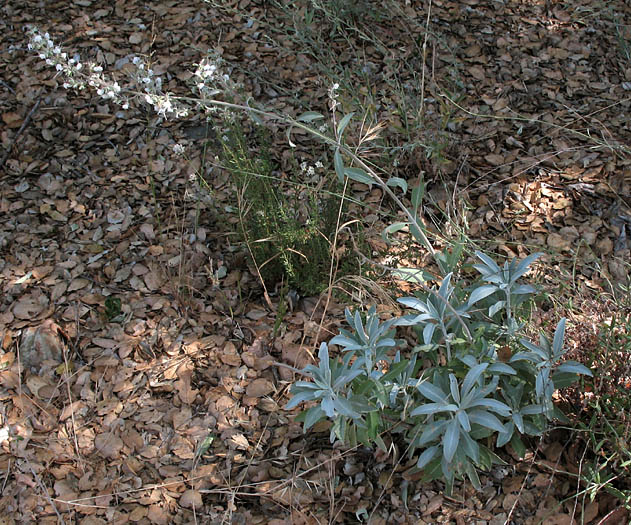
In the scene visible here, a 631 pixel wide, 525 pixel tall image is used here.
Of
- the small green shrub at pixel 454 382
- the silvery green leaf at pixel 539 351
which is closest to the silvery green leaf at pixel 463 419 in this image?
the small green shrub at pixel 454 382

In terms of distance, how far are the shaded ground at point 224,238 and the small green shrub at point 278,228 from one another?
0.16 metres

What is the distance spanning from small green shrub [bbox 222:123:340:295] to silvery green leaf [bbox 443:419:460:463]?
0.93 meters

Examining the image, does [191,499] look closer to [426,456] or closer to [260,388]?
[260,388]

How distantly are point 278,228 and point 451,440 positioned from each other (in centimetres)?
111

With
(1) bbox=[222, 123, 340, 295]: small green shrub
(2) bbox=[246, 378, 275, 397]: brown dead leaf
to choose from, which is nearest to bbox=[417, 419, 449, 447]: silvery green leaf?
(2) bbox=[246, 378, 275, 397]: brown dead leaf

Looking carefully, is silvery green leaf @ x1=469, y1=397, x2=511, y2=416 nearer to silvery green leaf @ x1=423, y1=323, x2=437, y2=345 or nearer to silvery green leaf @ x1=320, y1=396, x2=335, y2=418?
silvery green leaf @ x1=423, y1=323, x2=437, y2=345

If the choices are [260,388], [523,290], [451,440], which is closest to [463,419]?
[451,440]

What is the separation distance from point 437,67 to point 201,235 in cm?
159

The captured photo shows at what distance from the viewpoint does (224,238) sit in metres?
2.74

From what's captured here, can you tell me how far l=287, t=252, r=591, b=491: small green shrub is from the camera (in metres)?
1.60

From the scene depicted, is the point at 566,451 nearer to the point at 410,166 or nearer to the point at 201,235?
the point at 410,166

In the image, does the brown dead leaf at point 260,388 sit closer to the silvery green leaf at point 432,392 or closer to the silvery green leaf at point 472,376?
the silvery green leaf at point 432,392

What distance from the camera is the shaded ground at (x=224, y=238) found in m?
1.98

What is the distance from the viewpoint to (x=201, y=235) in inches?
108
